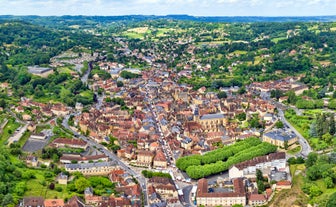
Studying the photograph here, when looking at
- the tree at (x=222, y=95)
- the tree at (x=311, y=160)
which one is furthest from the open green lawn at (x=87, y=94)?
the tree at (x=311, y=160)

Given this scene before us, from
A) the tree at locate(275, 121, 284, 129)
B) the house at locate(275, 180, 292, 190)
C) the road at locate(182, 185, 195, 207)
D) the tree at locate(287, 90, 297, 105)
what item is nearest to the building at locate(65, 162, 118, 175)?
the road at locate(182, 185, 195, 207)

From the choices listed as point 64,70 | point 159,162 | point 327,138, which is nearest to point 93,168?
point 159,162

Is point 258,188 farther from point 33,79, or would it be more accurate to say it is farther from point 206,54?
point 206,54

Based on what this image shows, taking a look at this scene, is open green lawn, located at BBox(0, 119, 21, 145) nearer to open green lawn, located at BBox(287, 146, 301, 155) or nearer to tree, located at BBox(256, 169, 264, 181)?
tree, located at BBox(256, 169, 264, 181)

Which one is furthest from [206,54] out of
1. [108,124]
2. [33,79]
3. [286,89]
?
[108,124]

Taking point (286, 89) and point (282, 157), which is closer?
point (282, 157)
